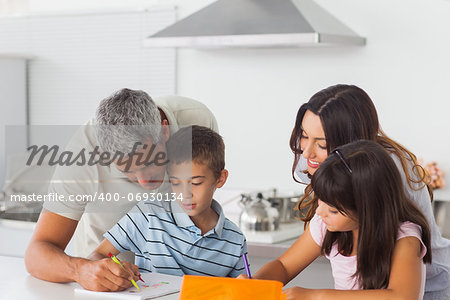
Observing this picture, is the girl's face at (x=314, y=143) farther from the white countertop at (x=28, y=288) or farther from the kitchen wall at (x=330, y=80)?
the kitchen wall at (x=330, y=80)

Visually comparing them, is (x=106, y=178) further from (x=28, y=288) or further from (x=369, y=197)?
(x=369, y=197)

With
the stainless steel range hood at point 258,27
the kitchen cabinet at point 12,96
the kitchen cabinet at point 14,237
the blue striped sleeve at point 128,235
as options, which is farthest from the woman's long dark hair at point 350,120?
the kitchen cabinet at point 12,96

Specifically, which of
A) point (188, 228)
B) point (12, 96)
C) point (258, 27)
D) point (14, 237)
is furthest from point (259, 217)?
point (12, 96)

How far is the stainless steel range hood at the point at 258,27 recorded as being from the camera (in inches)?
122

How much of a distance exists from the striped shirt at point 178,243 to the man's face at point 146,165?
10 centimetres

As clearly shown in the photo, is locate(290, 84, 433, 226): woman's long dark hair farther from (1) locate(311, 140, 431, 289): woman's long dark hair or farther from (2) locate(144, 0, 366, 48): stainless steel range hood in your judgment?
(2) locate(144, 0, 366, 48): stainless steel range hood

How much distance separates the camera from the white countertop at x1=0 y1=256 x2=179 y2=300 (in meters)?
1.55

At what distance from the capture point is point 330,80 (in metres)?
3.59

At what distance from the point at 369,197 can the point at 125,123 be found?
2.13 feet

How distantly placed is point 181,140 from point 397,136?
1.95 metres

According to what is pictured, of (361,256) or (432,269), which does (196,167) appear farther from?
(432,269)

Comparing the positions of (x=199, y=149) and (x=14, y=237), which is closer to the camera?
(x=199, y=149)

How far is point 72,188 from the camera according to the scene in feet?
6.18

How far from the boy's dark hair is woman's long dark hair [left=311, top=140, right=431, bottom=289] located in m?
0.40
